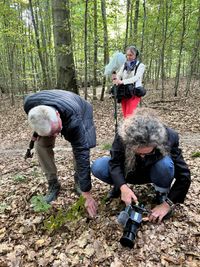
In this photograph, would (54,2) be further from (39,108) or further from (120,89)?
(39,108)

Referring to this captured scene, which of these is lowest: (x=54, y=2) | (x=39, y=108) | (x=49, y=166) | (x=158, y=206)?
(x=158, y=206)

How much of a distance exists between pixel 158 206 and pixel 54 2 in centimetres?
802

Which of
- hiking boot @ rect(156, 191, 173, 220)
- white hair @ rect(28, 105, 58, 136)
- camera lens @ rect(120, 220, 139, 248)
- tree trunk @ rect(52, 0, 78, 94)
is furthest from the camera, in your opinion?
tree trunk @ rect(52, 0, 78, 94)

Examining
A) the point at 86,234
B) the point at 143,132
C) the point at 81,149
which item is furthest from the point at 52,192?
the point at 143,132

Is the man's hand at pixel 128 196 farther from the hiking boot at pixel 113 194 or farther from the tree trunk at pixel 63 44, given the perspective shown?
the tree trunk at pixel 63 44

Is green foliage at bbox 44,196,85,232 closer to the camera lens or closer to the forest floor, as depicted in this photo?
the forest floor

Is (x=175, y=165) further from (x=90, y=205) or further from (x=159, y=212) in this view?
(x=90, y=205)

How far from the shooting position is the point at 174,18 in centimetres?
1582

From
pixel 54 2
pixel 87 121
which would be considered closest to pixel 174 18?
pixel 54 2

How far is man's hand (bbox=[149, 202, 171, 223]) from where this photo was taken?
9.79 ft

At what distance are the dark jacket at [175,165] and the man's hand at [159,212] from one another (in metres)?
0.11

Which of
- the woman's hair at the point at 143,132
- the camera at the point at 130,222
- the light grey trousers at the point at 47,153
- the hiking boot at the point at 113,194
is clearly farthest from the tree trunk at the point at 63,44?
the camera at the point at 130,222

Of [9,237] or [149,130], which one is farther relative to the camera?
[9,237]

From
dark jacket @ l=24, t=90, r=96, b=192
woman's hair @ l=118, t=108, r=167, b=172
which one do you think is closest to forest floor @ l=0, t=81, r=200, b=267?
dark jacket @ l=24, t=90, r=96, b=192
